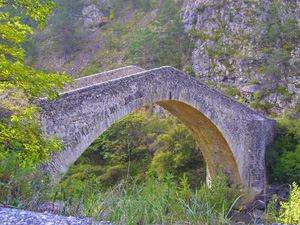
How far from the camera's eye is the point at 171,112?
12000 millimetres

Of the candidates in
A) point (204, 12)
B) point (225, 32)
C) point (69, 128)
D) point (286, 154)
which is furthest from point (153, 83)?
point (204, 12)

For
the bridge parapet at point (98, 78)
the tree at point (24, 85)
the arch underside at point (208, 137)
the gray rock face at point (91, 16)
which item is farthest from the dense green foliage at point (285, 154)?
the gray rock face at point (91, 16)

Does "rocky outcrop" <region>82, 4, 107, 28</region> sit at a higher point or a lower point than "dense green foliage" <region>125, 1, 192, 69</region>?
higher

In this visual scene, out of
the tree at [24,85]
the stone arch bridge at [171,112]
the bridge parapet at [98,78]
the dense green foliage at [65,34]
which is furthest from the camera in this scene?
the dense green foliage at [65,34]

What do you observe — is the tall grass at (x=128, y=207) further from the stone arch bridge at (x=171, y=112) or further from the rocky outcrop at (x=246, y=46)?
the rocky outcrop at (x=246, y=46)

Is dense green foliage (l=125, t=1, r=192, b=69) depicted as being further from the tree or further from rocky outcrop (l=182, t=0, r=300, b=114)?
the tree

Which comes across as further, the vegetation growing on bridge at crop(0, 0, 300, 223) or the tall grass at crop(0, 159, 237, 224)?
the vegetation growing on bridge at crop(0, 0, 300, 223)

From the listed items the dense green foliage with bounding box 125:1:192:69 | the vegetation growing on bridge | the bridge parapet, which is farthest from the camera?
the dense green foliage with bounding box 125:1:192:69

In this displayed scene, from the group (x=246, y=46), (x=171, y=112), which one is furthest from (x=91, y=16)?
(x=171, y=112)

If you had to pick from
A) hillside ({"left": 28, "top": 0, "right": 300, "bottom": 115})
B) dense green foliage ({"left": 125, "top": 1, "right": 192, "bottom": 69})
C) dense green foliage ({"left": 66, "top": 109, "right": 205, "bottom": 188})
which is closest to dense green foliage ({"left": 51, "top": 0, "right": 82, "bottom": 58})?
hillside ({"left": 28, "top": 0, "right": 300, "bottom": 115})

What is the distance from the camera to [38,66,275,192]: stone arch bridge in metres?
6.57

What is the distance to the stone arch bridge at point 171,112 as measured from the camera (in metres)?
6.57

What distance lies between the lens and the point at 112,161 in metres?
18.4

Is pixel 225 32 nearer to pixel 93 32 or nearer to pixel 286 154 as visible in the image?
pixel 286 154
